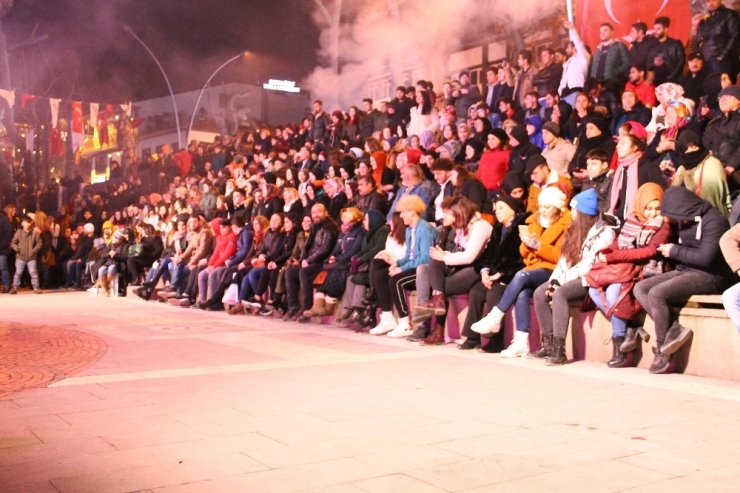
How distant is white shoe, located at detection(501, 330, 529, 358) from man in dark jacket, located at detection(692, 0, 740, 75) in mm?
5273

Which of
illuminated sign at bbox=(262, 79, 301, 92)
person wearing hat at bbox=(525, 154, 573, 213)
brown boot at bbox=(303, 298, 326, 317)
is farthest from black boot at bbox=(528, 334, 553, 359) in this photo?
illuminated sign at bbox=(262, 79, 301, 92)

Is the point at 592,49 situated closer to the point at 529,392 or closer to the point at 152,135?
the point at 529,392

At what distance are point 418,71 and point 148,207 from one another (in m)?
11.2

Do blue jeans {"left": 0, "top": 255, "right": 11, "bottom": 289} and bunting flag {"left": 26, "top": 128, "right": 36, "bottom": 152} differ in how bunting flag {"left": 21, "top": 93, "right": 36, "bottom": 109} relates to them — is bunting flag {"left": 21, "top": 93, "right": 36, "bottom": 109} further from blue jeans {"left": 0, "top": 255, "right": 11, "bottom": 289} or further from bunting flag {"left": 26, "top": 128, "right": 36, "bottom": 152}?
blue jeans {"left": 0, "top": 255, "right": 11, "bottom": 289}

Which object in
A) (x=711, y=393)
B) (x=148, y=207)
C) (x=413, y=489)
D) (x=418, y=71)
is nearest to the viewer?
(x=413, y=489)

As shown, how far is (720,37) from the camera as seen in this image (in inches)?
457

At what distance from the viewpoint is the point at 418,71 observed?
29.2 metres

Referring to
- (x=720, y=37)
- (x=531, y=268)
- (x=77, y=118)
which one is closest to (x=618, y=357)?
(x=531, y=268)

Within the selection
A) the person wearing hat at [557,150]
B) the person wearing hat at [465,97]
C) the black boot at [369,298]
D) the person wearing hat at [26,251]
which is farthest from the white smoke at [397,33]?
the black boot at [369,298]

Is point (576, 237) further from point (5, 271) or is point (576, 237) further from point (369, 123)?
point (5, 271)

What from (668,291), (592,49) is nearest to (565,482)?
(668,291)

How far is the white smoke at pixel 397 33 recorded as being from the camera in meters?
26.6

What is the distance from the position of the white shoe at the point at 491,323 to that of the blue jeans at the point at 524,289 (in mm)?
188

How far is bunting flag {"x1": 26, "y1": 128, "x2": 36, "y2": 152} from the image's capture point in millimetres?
41997
